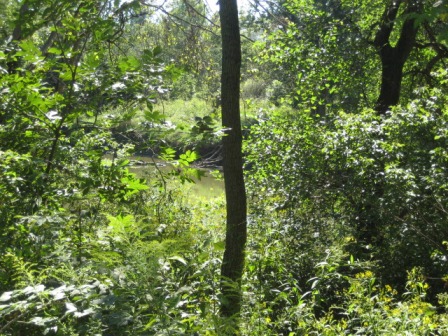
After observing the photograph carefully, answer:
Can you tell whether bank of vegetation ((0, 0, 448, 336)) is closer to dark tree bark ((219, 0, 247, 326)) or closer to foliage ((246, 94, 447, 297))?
foliage ((246, 94, 447, 297))

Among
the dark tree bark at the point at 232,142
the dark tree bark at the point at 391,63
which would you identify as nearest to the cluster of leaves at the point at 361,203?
the dark tree bark at the point at 232,142

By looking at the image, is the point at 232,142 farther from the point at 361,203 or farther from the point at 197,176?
the point at 361,203

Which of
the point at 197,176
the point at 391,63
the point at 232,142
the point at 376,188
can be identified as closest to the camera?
the point at 197,176

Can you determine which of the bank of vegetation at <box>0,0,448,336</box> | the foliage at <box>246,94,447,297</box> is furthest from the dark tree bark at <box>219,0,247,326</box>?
the foliage at <box>246,94,447,297</box>

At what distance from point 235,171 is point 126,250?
2247mm

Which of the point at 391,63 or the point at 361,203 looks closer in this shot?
the point at 361,203

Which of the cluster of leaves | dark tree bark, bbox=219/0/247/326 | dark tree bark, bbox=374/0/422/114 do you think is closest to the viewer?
dark tree bark, bbox=219/0/247/326

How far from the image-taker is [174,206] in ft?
23.5

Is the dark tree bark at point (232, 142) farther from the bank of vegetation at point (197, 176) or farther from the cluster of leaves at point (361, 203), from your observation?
the cluster of leaves at point (361, 203)

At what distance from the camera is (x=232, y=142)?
4473mm

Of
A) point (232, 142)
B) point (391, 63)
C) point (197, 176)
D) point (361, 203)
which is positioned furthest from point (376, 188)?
point (391, 63)

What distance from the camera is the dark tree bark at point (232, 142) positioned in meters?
4.43

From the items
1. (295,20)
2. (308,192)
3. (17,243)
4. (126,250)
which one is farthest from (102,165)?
(295,20)

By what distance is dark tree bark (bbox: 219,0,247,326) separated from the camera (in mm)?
4430
